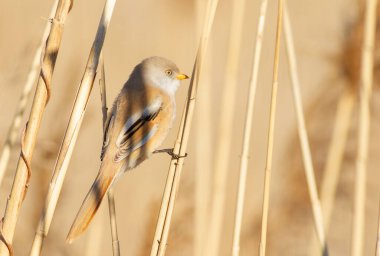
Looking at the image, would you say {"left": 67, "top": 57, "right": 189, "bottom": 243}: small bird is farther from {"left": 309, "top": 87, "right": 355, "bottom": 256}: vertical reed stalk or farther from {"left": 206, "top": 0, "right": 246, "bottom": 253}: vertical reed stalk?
{"left": 309, "top": 87, "right": 355, "bottom": 256}: vertical reed stalk

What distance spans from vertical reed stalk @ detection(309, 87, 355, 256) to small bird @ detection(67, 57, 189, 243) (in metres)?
0.66

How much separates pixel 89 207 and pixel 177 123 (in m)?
1.53

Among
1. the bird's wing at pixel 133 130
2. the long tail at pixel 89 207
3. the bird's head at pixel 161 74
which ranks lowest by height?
the long tail at pixel 89 207

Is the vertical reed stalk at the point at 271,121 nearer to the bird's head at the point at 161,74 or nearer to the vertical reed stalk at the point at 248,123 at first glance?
the vertical reed stalk at the point at 248,123

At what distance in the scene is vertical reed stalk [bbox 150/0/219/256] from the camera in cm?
175

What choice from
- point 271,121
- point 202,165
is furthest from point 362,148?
point 202,165

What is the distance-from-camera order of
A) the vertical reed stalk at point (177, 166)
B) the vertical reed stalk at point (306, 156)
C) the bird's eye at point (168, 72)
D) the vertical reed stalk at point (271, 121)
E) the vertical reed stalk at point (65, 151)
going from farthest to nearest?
the bird's eye at point (168, 72) → the vertical reed stalk at point (306, 156) → the vertical reed stalk at point (271, 121) → the vertical reed stalk at point (177, 166) → the vertical reed stalk at point (65, 151)

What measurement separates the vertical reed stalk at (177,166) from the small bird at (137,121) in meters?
0.23

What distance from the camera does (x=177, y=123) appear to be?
3.40 meters

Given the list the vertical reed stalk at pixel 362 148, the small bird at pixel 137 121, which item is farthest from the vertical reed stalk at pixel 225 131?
the vertical reed stalk at pixel 362 148

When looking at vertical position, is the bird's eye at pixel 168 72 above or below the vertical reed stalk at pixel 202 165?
above

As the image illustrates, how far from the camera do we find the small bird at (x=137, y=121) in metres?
2.23

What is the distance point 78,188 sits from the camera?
3383 millimetres

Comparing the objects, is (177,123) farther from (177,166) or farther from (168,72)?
(177,166)
